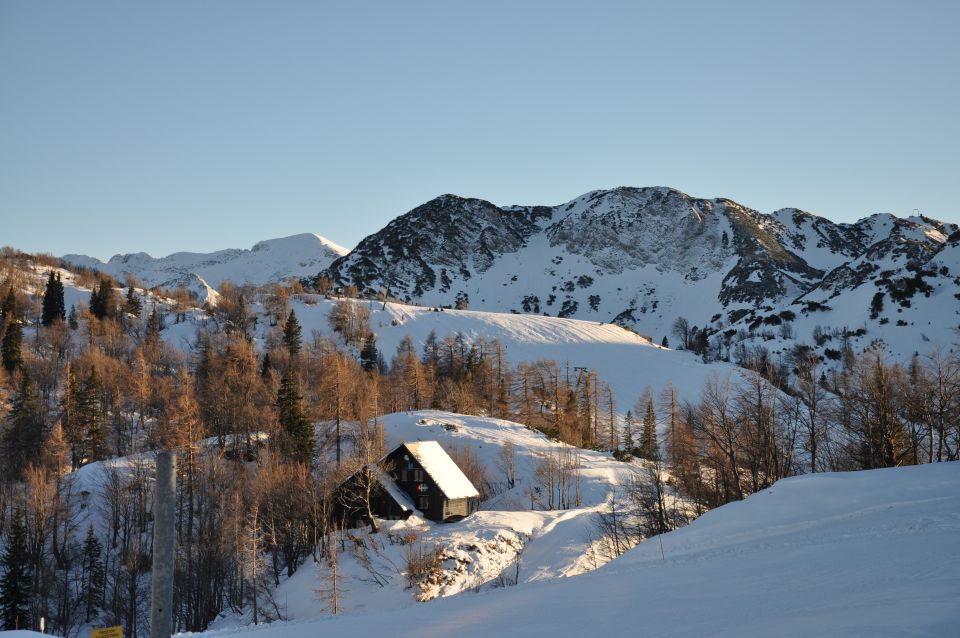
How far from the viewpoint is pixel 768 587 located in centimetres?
1173

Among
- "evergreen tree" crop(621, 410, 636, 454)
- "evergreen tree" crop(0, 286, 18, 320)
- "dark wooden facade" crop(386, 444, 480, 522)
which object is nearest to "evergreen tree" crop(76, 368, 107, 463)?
"dark wooden facade" crop(386, 444, 480, 522)

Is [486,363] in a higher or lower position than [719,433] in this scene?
higher

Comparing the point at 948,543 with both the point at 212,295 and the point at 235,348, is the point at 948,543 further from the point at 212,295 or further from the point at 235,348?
the point at 212,295

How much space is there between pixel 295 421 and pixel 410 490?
17.6 meters

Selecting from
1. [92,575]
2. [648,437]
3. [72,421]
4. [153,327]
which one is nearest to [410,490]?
[92,575]

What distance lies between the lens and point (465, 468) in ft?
192

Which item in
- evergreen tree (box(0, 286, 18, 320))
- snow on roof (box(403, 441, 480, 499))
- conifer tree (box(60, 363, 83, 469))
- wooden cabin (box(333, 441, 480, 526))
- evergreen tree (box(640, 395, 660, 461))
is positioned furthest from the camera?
evergreen tree (box(0, 286, 18, 320))

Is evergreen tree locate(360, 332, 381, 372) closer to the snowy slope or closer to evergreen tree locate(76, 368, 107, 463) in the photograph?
the snowy slope

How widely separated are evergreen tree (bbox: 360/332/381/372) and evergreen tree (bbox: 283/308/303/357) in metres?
10.9

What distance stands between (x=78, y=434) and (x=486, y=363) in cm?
5438

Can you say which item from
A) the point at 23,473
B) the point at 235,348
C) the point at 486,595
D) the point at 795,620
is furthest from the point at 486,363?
the point at 795,620

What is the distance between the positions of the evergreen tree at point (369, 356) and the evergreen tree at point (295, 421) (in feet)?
110

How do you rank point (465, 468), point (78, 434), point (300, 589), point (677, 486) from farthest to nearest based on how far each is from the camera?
point (78, 434) → point (465, 468) → point (677, 486) → point (300, 589)

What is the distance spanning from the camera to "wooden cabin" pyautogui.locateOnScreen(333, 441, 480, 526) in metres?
47.0
